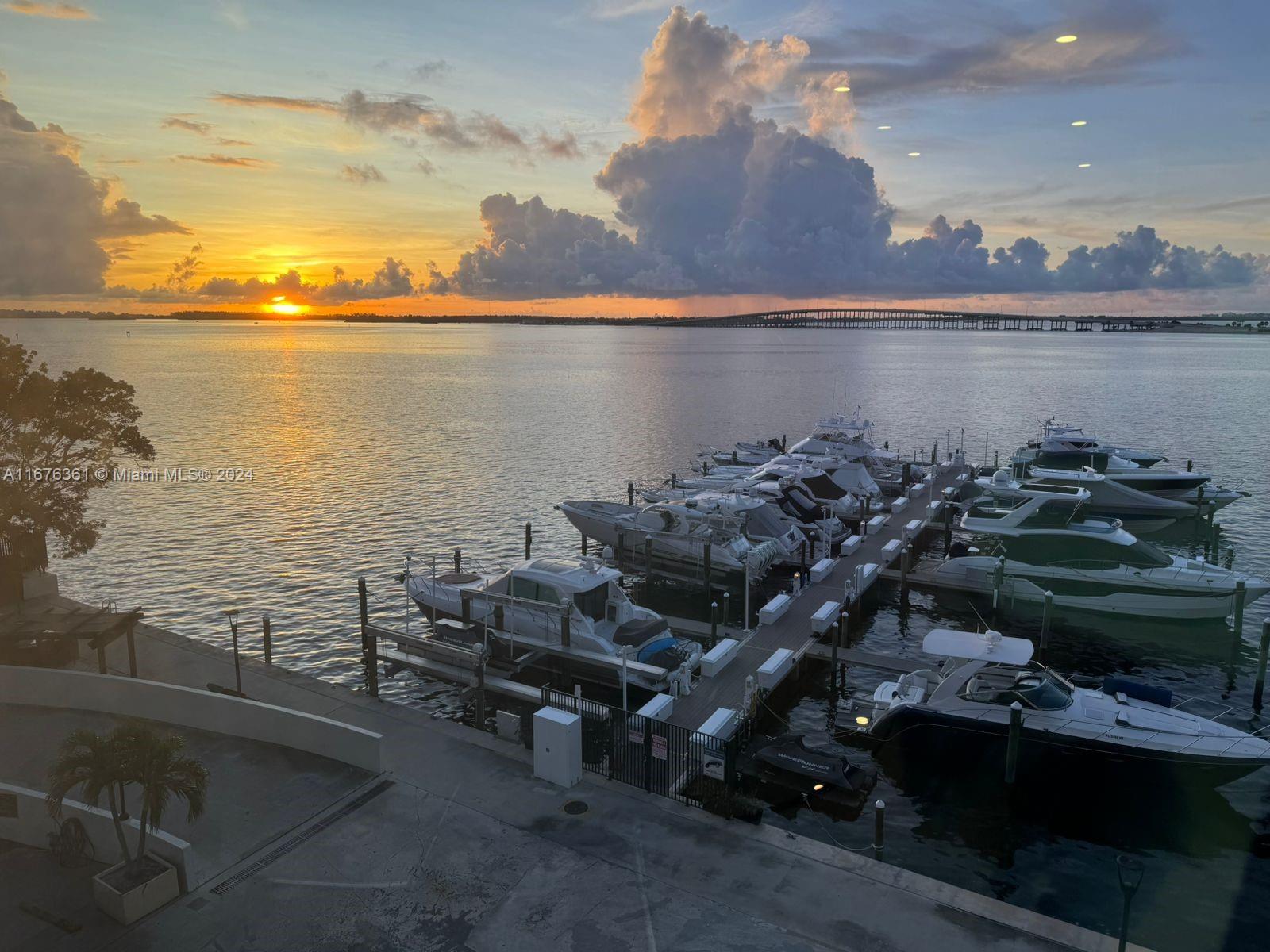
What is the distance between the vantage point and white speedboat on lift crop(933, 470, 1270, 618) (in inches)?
1079

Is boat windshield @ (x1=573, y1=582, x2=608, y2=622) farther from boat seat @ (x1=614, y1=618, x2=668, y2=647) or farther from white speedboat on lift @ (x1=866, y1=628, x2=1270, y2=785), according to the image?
white speedboat on lift @ (x1=866, y1=628, x2=1270, y2=785)

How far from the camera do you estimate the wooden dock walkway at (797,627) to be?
20469 mm

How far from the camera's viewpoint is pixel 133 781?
35.9ft

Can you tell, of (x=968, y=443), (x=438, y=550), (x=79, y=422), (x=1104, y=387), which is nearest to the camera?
(x=79, y=422)

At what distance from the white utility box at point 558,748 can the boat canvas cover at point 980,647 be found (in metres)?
8.44

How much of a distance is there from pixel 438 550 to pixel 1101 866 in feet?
92.5

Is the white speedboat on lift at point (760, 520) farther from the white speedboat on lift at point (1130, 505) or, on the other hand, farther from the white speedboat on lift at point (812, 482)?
the white speedboat on lift at point (1130, 505)

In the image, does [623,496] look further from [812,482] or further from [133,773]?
[133,773]

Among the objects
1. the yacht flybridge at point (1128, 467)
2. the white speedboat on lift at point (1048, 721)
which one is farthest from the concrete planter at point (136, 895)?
the yacht flybridge at point (1128, 467)

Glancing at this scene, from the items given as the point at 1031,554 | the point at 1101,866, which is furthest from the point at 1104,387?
the point at 1101,866

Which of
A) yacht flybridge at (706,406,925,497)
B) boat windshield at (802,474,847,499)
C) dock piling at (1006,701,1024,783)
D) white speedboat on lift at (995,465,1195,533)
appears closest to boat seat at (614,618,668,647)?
dock piling at (1006,701,1024,783)

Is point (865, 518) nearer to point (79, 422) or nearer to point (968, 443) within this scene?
point (79, 422)

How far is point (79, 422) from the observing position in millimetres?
23422

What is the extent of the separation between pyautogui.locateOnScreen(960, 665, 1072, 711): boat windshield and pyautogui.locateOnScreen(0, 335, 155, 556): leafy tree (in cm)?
2355
